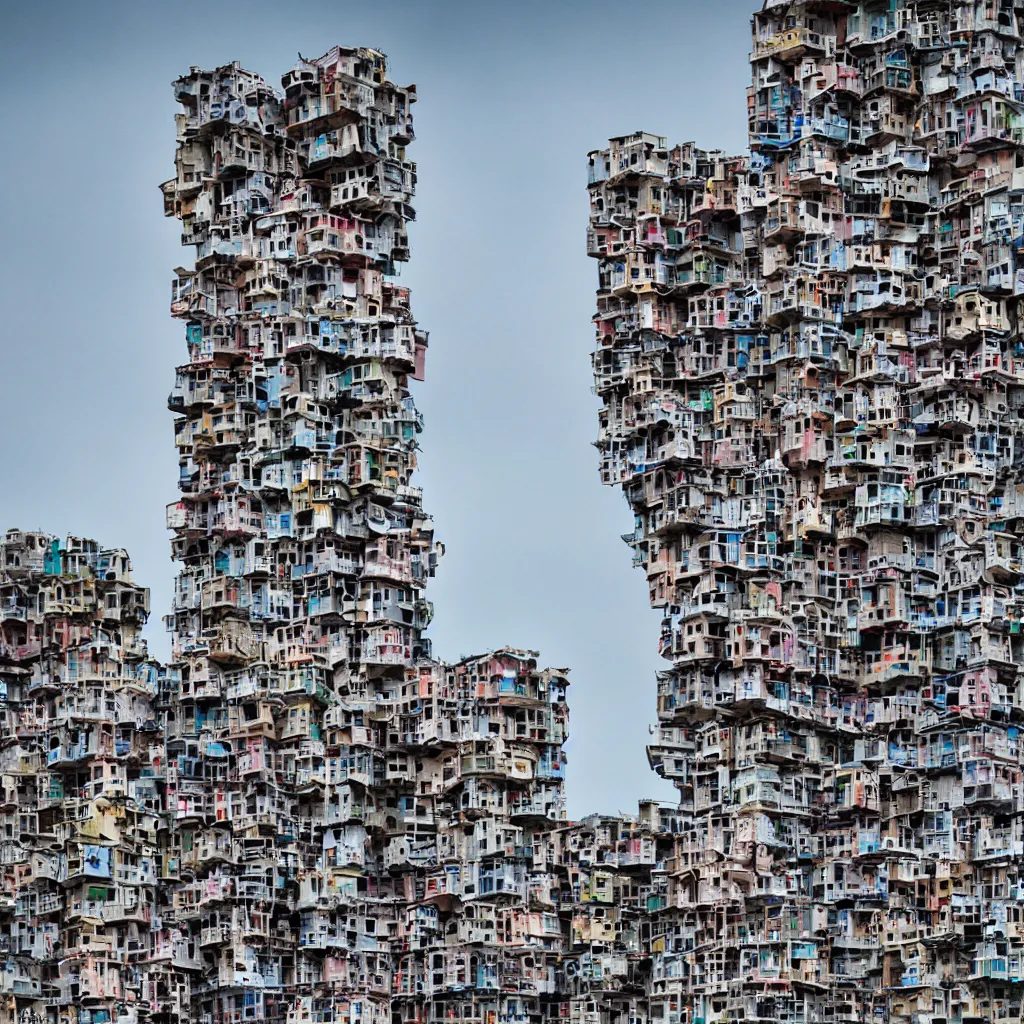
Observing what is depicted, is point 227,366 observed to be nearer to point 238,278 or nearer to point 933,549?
point 238,278

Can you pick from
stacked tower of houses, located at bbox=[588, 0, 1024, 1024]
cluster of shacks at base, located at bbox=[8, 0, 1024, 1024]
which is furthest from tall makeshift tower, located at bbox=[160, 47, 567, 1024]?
stacked tower of houses, located at bbox=[588, 0, 1024, 1024]

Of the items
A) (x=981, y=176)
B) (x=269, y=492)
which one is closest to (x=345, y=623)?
(x=269, y=492)

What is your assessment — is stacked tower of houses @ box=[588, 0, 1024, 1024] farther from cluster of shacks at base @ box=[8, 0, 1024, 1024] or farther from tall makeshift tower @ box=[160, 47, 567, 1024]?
tall makeshift tower @ box=[160, 47, 567, 1024]

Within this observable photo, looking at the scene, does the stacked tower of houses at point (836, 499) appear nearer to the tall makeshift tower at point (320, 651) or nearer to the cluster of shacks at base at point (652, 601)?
the cluster of shacks at base at point (652, 601)

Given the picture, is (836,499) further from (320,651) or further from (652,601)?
(320,651)

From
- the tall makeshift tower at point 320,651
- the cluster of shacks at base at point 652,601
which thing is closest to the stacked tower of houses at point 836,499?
the cluster of shacks at base at point 652,601

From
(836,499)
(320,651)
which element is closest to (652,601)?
(836,499)

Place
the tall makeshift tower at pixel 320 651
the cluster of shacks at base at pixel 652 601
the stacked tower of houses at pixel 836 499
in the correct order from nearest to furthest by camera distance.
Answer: the stacked tower of houses at pixel 836 499 → the cluster of shacks at base at pixel 652 601 → the tall makeshift tower at pixel 320 651
